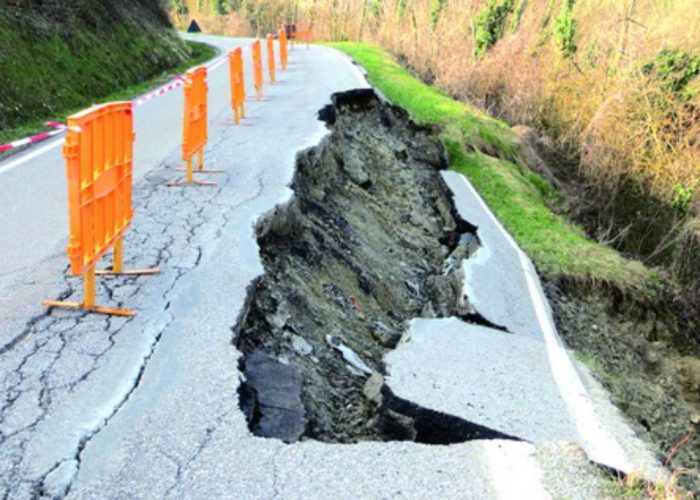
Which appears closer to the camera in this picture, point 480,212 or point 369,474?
point 369,474

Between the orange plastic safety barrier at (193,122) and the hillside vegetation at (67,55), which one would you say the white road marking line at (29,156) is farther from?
the orange plastic safety barrier at (193,122)

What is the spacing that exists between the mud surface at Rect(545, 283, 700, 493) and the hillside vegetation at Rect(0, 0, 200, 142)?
831 cm

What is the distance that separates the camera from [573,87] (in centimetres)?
1592

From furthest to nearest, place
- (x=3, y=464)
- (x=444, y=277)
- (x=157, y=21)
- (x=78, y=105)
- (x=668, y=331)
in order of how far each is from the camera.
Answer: (x=157, y=21), (x=78, y=105), (x=668, y=331), (x=444, y=277), (x=3, y=464)

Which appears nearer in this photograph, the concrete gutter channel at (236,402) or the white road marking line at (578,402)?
the concrete gutter channel at (236,402)

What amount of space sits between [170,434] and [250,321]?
1.67 meters

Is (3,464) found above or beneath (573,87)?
beneath

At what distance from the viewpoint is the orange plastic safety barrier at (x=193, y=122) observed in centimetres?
789

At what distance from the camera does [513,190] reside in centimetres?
1203

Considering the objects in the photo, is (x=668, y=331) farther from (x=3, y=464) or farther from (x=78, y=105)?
(x=78, y=105)

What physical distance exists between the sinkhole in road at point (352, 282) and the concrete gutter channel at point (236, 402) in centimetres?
4

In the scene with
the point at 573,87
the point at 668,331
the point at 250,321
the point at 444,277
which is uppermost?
the point at 573,87

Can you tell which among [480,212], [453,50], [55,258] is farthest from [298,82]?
[55,258]

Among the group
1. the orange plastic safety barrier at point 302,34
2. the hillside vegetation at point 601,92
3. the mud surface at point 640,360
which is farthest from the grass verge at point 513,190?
the orange plastic safety barrier at point 302,34
